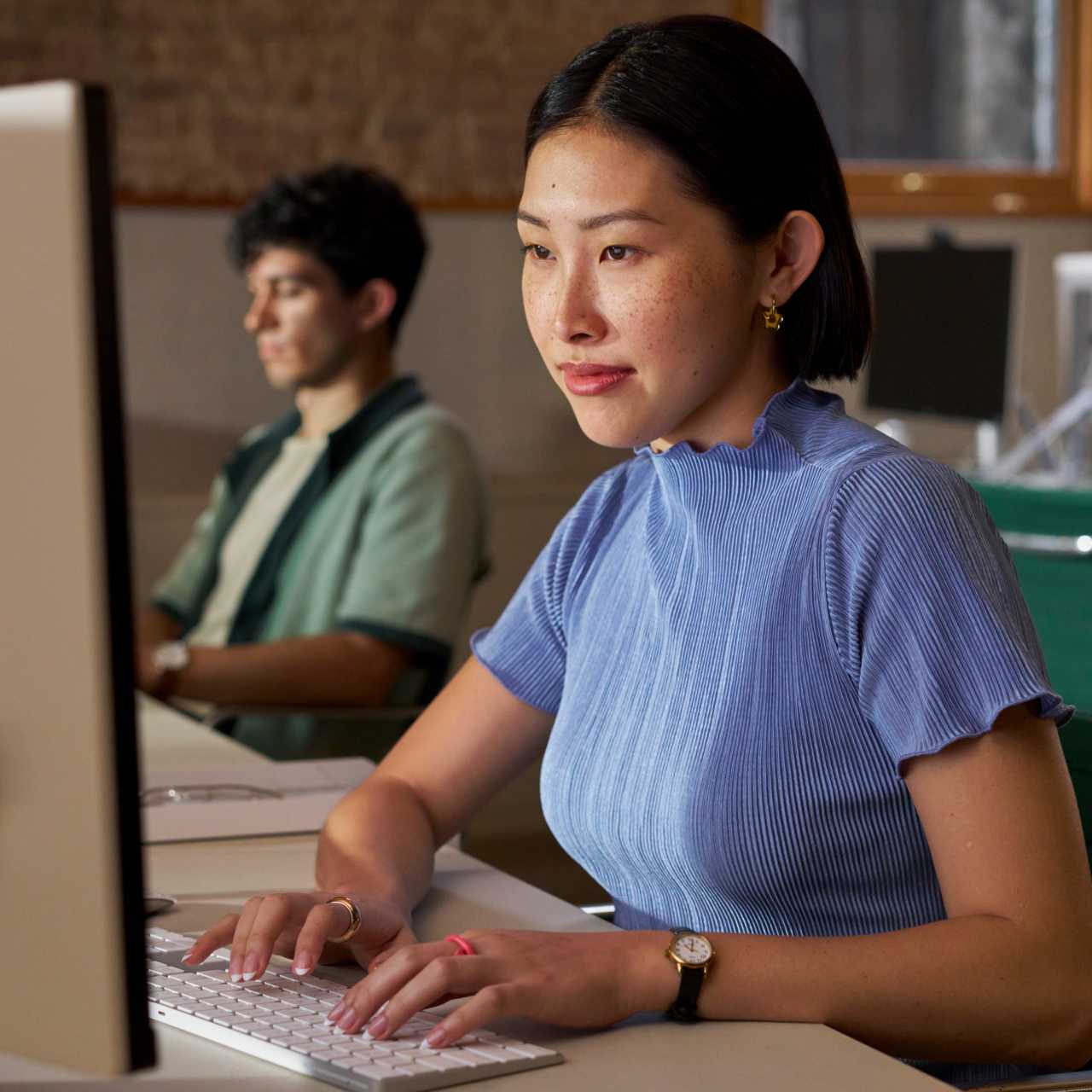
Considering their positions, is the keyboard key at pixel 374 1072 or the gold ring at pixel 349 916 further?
the gold ring at pixel 349 916

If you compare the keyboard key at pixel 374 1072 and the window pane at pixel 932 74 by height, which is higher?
the window pane at pixel 932 74

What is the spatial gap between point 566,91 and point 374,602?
61.0 inches

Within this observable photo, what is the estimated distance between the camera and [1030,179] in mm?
4695

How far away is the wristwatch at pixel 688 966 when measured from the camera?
1.02 metres

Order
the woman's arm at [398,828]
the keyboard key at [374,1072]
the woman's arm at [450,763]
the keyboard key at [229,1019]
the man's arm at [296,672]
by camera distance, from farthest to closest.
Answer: the man's arm at [296,672] < the woman's arm at [450,763] < the woman's arm at [398,828] < the keyboard key at [229,1019] < the keyboard key at [374,1072]

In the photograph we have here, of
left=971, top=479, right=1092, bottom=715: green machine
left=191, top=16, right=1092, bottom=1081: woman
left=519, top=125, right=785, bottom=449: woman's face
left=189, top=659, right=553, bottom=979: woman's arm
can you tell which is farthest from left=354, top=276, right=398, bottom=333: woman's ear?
left=519, top=125, right=785, bottom=449: woman's face

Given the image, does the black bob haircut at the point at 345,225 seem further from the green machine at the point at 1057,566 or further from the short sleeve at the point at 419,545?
the green machine at the point at 1057,566

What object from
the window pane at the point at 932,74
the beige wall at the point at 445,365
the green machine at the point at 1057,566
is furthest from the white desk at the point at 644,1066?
the window pane at the point at 932,74

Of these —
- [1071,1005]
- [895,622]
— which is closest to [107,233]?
[895,622]

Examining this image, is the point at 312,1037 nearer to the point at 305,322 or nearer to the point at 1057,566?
the point at 1057,566

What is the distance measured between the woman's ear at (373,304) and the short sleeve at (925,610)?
1.97m

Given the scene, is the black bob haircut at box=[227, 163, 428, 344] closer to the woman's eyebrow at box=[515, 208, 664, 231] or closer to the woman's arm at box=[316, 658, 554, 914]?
the woman's arm at box=[316, 658, 554, 914]

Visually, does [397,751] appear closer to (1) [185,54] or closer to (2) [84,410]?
(2) [84,410]

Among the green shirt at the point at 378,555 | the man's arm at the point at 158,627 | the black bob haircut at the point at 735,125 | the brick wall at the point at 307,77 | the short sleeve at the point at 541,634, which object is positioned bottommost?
the man's arm at the point at 158,627
